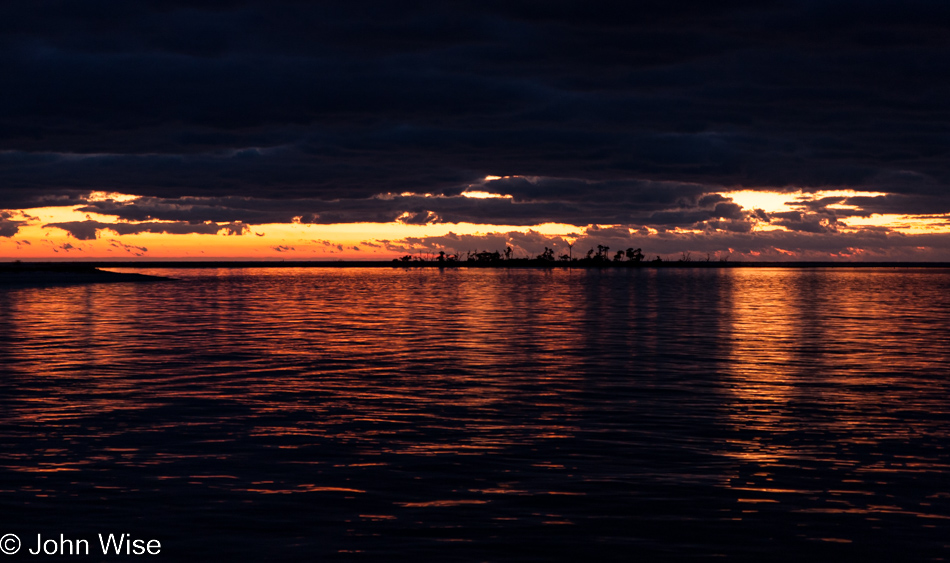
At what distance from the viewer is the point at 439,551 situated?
11.8 m

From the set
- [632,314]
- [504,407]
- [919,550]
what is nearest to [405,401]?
[504,407]

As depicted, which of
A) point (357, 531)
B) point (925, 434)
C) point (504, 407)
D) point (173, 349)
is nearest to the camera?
point (357, 531)

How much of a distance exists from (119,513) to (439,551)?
17.7 ft

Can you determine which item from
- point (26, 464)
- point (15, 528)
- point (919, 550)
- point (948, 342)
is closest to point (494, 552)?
point (919, 550)

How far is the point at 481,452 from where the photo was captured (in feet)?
57.7

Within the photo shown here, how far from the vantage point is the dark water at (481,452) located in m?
12.4

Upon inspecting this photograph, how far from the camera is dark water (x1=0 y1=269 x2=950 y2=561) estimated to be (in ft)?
40.8

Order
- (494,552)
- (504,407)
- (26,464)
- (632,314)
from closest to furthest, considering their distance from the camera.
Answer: (494,552), (26,464), (504,407), (632,314)

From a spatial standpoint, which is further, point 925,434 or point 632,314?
point 632,314

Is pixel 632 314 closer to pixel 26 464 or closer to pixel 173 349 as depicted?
pixel 173 349

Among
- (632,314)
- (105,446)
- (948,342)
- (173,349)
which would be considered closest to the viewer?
(105,446)

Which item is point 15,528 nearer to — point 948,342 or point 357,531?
point 357,531

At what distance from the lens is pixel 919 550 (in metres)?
11.9

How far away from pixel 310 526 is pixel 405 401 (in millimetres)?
11731
